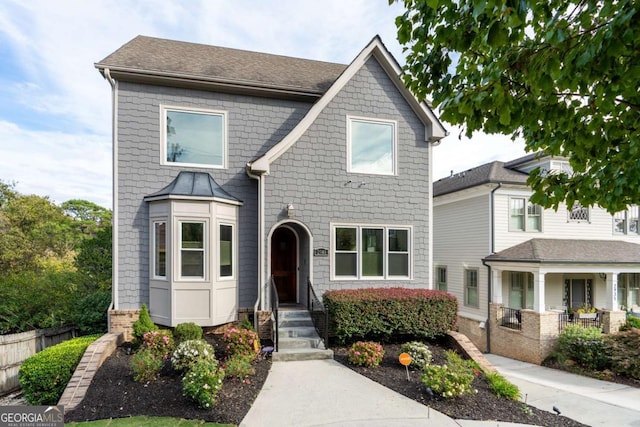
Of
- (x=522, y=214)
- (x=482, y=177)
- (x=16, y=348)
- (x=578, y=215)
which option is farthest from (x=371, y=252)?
(x=578, y=215)

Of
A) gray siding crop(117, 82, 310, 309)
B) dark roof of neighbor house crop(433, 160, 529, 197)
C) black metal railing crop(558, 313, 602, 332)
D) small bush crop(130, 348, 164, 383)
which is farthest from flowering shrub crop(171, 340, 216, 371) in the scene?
dark roof of neighbor house crop(433, 160, 529, 197)

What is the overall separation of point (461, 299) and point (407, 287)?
822cm

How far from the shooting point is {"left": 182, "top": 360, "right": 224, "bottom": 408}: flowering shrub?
5.89 metres

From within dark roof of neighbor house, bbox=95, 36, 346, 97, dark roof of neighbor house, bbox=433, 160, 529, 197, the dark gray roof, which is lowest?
the dark gray roof

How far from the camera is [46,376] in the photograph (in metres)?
7.33

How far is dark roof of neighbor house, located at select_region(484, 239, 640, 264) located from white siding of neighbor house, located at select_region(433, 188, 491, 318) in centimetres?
106

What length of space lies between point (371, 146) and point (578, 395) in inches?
336

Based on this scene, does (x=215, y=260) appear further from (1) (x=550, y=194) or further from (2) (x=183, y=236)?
(1) (x=550, y=194)

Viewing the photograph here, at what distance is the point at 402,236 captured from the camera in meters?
11.1

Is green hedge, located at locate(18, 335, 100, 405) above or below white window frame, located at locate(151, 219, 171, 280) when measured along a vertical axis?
below

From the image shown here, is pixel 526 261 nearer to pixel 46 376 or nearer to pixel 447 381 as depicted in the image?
pixel 447 381

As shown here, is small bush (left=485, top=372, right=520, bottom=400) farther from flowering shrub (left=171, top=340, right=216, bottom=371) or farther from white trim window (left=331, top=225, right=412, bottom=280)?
flowering shrub (left=171, top=340, right=216, bottom=371)

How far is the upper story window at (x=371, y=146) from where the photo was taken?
10812 millimetres

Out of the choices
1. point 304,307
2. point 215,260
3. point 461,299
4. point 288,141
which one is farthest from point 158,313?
point 461,299
